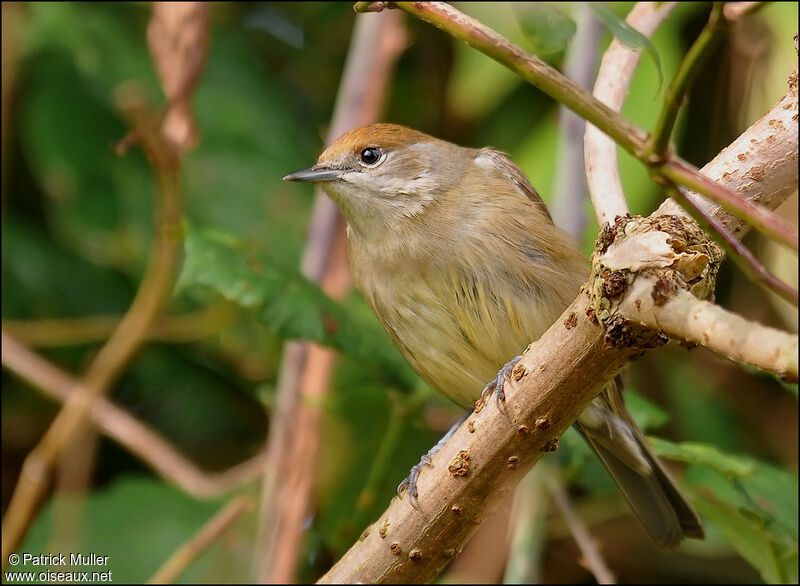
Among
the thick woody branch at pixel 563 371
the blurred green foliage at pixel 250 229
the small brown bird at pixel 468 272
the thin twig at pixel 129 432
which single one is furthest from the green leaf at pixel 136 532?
the thick woody branch at pixel 563 371

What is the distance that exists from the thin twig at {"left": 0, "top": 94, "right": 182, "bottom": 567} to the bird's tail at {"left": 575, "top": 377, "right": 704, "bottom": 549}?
1648 mm

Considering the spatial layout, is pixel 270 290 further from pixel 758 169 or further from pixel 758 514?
pixel 758 169

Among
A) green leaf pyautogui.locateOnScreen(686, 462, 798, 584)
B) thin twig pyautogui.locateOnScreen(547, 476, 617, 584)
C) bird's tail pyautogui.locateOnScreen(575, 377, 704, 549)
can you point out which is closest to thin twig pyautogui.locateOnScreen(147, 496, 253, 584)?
thin twig pyautogui.locateOnScreen(547, 476, 617, 584)

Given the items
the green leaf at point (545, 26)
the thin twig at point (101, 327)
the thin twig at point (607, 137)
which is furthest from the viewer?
the thin twig at point (101, 327)

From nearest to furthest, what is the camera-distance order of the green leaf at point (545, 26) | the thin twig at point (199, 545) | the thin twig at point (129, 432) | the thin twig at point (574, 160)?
1. the green leaf at point (545, 26)
2. the thin twig at point (199, 545)
3. the thin twig at point (574, 160)
4. the thin twig at point (129, 432)

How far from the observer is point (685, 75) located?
4.99 feet

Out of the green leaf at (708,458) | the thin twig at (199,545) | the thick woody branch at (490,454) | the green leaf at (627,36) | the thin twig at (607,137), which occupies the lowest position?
the green leaf at (708,458)

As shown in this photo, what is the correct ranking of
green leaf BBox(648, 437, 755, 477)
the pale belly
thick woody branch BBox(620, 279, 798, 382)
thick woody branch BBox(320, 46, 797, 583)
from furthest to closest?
the pale belly
green leaf BBox(648, 437, 755, 477)
thick woody branch BBox(320, 46, 797, 583)
thick woody branch BBox(620, 279, 798, 382)

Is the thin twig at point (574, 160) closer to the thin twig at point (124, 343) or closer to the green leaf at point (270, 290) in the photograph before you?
the green leaf at point (270, 290)

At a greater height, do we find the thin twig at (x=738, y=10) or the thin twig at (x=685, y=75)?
the thin twig at (x=738, y=10)

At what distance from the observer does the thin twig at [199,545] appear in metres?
3.63

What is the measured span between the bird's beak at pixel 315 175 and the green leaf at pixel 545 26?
1.72 m

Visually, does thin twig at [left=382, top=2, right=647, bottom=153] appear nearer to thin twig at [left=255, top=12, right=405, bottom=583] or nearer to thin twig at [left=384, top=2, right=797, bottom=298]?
thin twig at [left=384, top=2, right=797, bottom=298]

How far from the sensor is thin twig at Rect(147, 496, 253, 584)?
3.63 metres
